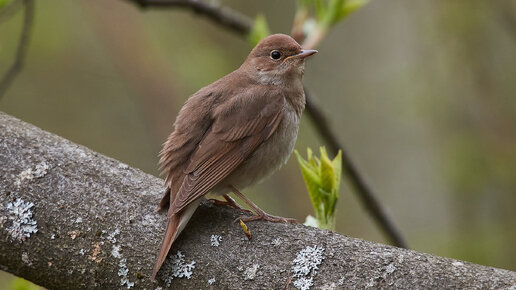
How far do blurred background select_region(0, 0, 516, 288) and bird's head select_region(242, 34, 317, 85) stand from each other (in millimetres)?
944

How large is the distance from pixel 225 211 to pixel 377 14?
7057mm

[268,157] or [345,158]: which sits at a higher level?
[268,157]

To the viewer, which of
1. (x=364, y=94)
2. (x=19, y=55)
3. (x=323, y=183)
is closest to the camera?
(x=323, y=183)

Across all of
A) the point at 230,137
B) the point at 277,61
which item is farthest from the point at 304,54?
the point at 230,137

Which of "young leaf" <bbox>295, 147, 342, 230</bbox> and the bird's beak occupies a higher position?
the bird's beak

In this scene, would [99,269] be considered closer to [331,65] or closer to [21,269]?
[21,269]

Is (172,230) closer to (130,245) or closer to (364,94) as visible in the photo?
(130,245)

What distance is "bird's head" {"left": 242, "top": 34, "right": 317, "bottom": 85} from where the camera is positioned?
13.5 feet

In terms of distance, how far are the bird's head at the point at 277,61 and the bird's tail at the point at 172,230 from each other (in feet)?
4.65

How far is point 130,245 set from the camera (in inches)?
104

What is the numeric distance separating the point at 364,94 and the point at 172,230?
20.0 ft

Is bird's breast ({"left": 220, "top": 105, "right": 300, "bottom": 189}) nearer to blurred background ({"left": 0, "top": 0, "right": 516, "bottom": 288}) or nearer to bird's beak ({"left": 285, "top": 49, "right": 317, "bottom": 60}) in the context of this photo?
bird's beak ({"left": 285, "top": 49, "right": 317, "bottom": 60})

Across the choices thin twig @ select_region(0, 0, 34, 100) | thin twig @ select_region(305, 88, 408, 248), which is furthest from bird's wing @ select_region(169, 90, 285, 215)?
thin twig @ select_region(0, 0, 34, 100)

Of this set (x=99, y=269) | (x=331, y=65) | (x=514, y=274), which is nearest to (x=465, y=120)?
(x=331, y=65)
